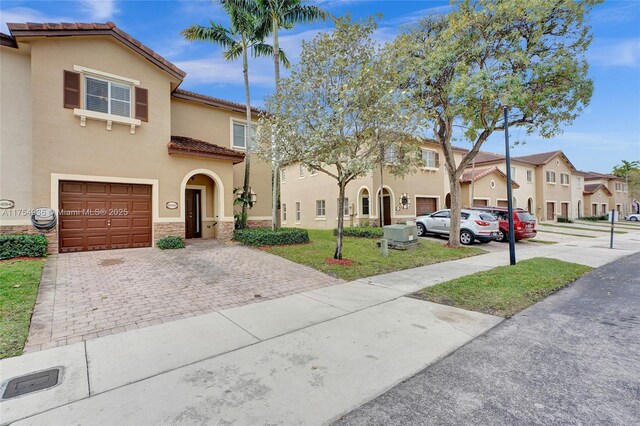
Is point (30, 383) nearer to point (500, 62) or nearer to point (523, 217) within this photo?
point (500, 62)

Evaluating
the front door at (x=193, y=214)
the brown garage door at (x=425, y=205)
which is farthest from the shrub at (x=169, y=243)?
the brown garage door at (x=425, y=205)

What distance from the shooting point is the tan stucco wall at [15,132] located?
401 inches

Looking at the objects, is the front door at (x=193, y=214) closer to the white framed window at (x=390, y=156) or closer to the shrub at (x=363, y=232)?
the shrub at (x=363, y=232)

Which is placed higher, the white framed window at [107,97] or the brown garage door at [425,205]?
the white framed window at [107,97]

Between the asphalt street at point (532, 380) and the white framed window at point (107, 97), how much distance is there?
13.3 meters

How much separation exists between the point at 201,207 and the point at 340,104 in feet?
31.3

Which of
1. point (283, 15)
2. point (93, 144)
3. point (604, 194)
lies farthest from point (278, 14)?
point (604, 194)

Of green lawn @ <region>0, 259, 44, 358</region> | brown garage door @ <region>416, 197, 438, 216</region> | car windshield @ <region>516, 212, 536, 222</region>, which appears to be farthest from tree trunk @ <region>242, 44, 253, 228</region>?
car windshield @ <region>516, 212, 536, 222</region>

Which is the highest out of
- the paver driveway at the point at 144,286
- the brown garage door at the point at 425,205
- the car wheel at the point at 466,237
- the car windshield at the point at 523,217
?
the brown garage door at the point at 425,205

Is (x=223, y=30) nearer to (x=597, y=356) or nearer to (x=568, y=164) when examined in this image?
(x=597, y=356)

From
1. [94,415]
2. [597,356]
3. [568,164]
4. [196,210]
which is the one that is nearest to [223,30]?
[196,210]

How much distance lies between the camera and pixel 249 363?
3641 millimetres

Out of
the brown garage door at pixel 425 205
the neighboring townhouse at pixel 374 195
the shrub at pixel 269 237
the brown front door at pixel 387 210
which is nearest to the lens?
the shrub at pixel 269 237

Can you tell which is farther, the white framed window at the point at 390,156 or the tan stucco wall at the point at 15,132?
the white framed window at the point at 390,156
